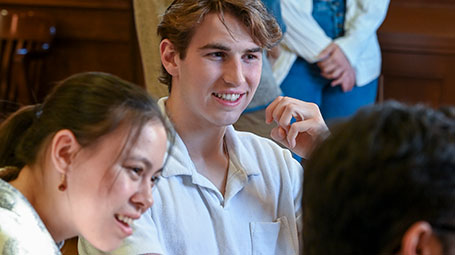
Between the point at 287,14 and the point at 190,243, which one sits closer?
the point at 190,243

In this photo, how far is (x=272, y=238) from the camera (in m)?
1.64

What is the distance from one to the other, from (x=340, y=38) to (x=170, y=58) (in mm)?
1269

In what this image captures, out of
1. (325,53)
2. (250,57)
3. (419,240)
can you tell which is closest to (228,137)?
(250,57)

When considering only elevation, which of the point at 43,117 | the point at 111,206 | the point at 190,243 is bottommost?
the point at 190,243

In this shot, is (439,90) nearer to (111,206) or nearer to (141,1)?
(141,1)

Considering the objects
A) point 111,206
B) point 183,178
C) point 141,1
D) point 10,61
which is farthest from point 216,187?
point 10,61

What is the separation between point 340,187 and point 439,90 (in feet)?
9.75

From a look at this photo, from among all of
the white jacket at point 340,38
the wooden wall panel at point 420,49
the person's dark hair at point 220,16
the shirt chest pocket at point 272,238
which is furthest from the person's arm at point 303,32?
the shirt chest pocket at point 272,238

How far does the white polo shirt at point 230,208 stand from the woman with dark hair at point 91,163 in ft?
0.80

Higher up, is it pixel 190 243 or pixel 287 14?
pixel 287 14

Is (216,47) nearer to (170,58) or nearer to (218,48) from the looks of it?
(218,48)

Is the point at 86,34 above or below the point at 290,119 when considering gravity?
below

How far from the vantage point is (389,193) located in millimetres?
788

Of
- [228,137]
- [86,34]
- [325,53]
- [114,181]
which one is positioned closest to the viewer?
[114,181]
